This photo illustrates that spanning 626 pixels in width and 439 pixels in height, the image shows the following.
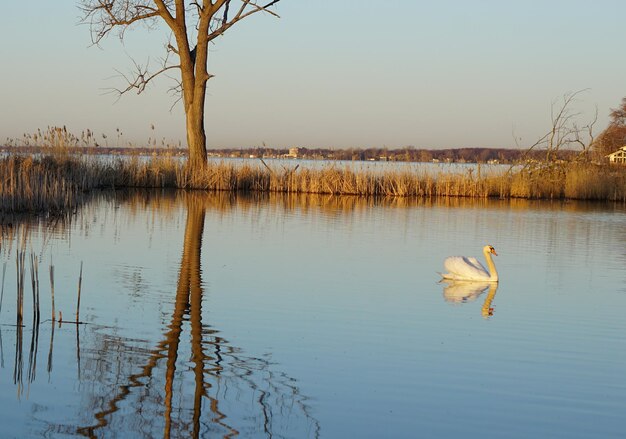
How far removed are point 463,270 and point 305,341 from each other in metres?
4.60

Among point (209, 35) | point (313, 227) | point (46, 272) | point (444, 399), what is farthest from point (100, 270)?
point (209, 35)

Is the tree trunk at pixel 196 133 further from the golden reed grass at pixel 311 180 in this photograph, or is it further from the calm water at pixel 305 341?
the calm water at pixel 305 341

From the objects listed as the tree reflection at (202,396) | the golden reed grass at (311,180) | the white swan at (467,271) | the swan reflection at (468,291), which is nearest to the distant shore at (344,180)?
the golden reed grass at (311,180)

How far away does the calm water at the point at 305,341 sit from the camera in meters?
5.98

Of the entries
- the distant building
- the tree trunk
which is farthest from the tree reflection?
the distant building

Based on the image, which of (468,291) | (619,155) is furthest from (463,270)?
(619,155)

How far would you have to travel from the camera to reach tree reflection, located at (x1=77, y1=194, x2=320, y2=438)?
18.7 feet

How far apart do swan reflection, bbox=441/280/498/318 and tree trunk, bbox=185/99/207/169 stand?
1894 cm

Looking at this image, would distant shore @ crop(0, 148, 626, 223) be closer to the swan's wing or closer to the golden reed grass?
the golden reed grass

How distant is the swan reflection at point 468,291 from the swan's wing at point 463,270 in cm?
10

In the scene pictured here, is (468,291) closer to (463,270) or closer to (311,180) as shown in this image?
(463,270)

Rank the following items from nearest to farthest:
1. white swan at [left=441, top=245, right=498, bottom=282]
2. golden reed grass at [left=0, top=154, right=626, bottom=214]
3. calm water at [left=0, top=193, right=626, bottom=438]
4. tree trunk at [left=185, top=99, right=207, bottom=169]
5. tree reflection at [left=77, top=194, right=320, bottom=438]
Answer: tree reflection at [left=77, top=194, right=320, bottom=438] < calm water at [left=0, top=193, right=626, bottom=438] < white swan at [left=441, top=245, right=498, bottom=282] < tree trunk at [left=185, top=99, right=207, bottom=169] < golden reed grass at [left=0, top=154, right=626, bottom=214]

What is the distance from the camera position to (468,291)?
11.7 metres

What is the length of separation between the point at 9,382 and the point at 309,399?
6.95 ft
